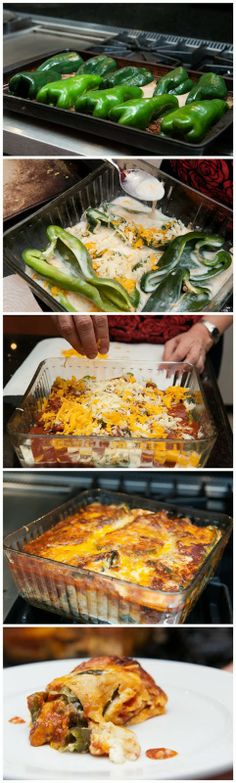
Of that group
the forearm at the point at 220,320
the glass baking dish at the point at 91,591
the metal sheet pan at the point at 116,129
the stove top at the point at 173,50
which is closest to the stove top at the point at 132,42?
the stove top at the point at 173,50

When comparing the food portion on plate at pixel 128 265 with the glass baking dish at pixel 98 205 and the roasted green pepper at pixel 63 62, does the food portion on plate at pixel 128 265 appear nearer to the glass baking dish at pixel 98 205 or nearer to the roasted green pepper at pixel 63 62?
the glass baking dish at pixel 98 205

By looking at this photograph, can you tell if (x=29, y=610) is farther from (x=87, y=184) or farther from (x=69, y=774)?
(x=87, y=184)

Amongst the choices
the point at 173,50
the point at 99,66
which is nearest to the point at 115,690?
the point at 99,66

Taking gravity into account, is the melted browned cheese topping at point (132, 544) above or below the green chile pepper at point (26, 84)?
below

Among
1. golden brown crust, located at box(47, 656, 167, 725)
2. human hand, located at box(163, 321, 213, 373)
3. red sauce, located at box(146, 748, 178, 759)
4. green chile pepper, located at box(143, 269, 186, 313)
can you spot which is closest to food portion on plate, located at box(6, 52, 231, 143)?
green chile pepper, located at box(143, 269, 186, 313)

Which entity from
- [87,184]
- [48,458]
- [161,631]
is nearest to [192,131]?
[87,184]

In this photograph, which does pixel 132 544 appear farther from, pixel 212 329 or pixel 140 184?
pixel 140 184
